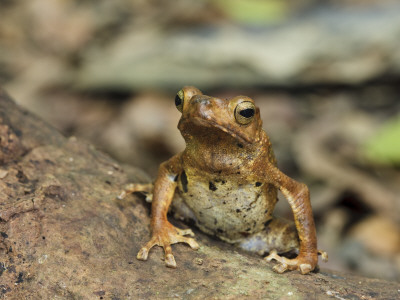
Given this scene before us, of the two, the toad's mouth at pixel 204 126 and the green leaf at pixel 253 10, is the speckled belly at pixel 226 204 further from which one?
the green leaf at pixel 253 10

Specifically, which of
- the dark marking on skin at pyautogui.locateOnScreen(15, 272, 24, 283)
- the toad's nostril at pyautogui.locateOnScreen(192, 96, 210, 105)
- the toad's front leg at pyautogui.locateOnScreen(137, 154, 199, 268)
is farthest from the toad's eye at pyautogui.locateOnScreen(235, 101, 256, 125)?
the dark marking on skin at pyautogui.locateOnScreen(15, 272, 24, 283)

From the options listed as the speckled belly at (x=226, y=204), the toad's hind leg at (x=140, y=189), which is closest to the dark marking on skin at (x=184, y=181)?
the speckled belly at (x=226, y=204)

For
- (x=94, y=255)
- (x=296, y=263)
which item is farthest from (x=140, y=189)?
(x=296, y=263)

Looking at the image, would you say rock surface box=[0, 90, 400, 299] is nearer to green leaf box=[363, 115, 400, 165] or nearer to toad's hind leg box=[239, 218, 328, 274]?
toad's hind leg box=[239, 218, 328, 274]

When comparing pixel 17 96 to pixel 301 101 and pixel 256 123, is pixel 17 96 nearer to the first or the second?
pixel 301 101

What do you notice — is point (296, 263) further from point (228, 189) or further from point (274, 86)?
point (274, 86)

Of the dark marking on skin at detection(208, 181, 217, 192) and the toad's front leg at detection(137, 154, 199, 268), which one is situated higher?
the dark marking on skin at detection(208, 181, 217, 192)

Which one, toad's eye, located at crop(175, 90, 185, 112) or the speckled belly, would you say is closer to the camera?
toad's eye, located at crop(175, 90, 185, 112)
